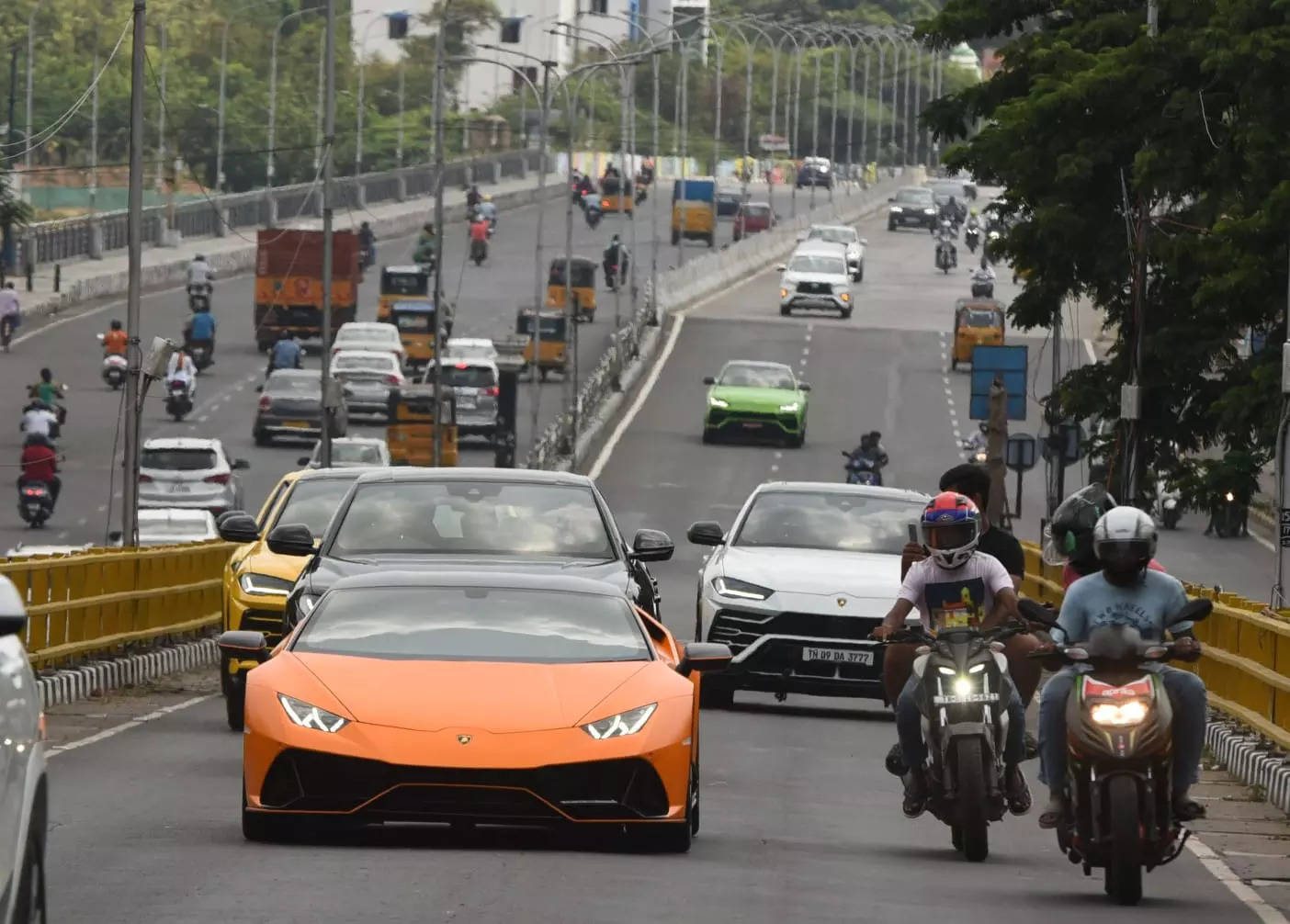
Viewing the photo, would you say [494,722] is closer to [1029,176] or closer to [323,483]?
[323,483]

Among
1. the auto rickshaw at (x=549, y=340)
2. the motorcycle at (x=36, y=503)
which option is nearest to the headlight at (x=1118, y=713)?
the motorcycle at (x=36, y=503)

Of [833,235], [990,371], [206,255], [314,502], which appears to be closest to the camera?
[314,502]

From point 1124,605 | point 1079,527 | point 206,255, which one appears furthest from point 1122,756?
point 206,255

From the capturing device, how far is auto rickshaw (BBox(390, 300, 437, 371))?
77.2 meters

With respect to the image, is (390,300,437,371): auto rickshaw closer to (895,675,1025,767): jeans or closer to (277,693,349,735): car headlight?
(895,675,1025,767): jeans

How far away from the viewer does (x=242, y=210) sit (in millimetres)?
110312

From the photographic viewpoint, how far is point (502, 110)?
571 feet

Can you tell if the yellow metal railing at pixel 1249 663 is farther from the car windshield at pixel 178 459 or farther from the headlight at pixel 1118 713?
the car windshield at pixel 178 459

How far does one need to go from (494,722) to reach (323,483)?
1030 cm

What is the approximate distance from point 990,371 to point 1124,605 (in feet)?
107

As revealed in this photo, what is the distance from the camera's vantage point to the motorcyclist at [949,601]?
40.7ft

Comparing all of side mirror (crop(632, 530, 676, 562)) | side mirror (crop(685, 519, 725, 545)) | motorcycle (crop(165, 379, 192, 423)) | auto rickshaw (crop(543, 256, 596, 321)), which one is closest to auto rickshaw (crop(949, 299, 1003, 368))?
auto rickshaw (crop(543, 256, 596, 321))

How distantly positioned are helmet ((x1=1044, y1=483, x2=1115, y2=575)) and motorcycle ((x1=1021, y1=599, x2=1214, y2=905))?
4.99 ft

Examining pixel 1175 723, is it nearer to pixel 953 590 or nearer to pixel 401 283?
pixel 953 590
